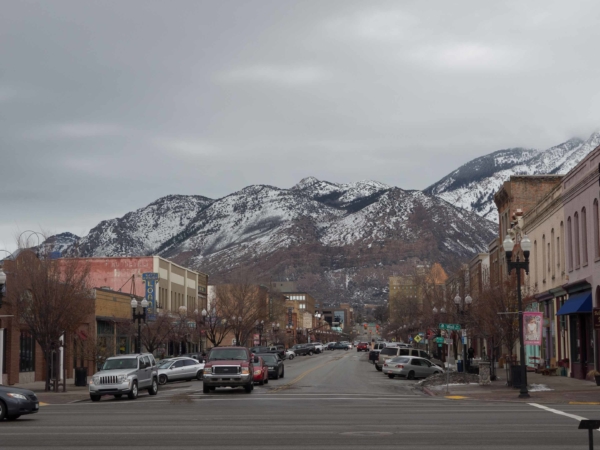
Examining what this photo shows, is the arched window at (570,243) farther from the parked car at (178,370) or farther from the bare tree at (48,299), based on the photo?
the bare tree at (48,299)

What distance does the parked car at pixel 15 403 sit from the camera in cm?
2230

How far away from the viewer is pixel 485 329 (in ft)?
150

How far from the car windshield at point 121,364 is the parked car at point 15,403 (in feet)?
39.2

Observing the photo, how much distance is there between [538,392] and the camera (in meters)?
34.8

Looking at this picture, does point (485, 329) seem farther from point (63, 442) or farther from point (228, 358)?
point (63, 442)

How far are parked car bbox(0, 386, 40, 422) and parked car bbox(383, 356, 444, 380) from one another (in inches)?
1316

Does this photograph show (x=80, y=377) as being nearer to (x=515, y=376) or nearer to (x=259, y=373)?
(x=259, y=373)

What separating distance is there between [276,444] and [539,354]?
4363 centimetres

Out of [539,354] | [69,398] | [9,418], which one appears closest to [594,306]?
[539,354]

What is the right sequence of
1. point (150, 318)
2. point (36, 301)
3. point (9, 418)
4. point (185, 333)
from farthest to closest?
point (185, 333) → point (150, 318) → point (36, 301) → point (9, 418)

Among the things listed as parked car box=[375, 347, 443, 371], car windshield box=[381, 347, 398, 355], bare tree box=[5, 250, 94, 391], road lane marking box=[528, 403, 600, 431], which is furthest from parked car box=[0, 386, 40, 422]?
car windshield box=[381, 347, 398, 355]

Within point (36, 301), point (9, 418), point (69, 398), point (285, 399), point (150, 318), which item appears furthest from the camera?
point (150, 318)

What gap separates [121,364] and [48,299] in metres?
6.90

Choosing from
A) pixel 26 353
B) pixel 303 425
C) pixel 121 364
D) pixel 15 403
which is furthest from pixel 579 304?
pixel 26 353
